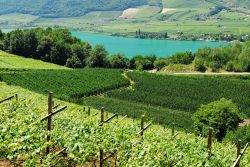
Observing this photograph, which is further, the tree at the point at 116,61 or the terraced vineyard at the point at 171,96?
the tree at the point at 116,61

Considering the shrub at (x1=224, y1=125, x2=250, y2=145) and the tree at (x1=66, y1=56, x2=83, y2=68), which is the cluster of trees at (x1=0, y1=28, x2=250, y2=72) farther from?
the shrub at (x1=224, y1=125, x2=250, y2=145)

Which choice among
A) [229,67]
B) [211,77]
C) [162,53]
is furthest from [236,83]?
[162,53]

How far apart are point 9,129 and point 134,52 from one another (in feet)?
461

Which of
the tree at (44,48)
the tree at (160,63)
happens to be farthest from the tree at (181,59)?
the tree at (44,48)

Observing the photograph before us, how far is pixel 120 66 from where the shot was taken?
→ 9194 cm

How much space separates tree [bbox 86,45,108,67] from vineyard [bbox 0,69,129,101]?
58.3 ft

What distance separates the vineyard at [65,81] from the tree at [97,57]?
17760 millimetres

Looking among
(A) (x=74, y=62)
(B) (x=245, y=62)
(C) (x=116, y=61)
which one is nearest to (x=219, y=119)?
(B) (x=245, y=62)

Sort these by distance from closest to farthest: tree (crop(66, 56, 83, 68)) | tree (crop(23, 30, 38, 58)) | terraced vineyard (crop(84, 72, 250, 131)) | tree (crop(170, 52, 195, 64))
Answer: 1. terraced vineyard (crop(84, 72, 250, 131))
2. tree (crop(66, 56, 83, 68))
3. tree (crop(23, 30, 38, 58))
4. tree (crop(170, 52, 195, 64))

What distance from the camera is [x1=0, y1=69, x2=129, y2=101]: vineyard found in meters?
54.1

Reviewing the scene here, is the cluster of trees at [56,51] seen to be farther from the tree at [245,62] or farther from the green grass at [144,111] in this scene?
the green grass at [144,111]

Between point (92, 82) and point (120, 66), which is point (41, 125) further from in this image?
point (120, 66)

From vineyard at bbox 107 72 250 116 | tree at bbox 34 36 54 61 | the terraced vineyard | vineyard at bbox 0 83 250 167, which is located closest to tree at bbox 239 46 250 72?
the terraced vineyard

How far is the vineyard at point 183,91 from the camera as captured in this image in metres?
54.8
